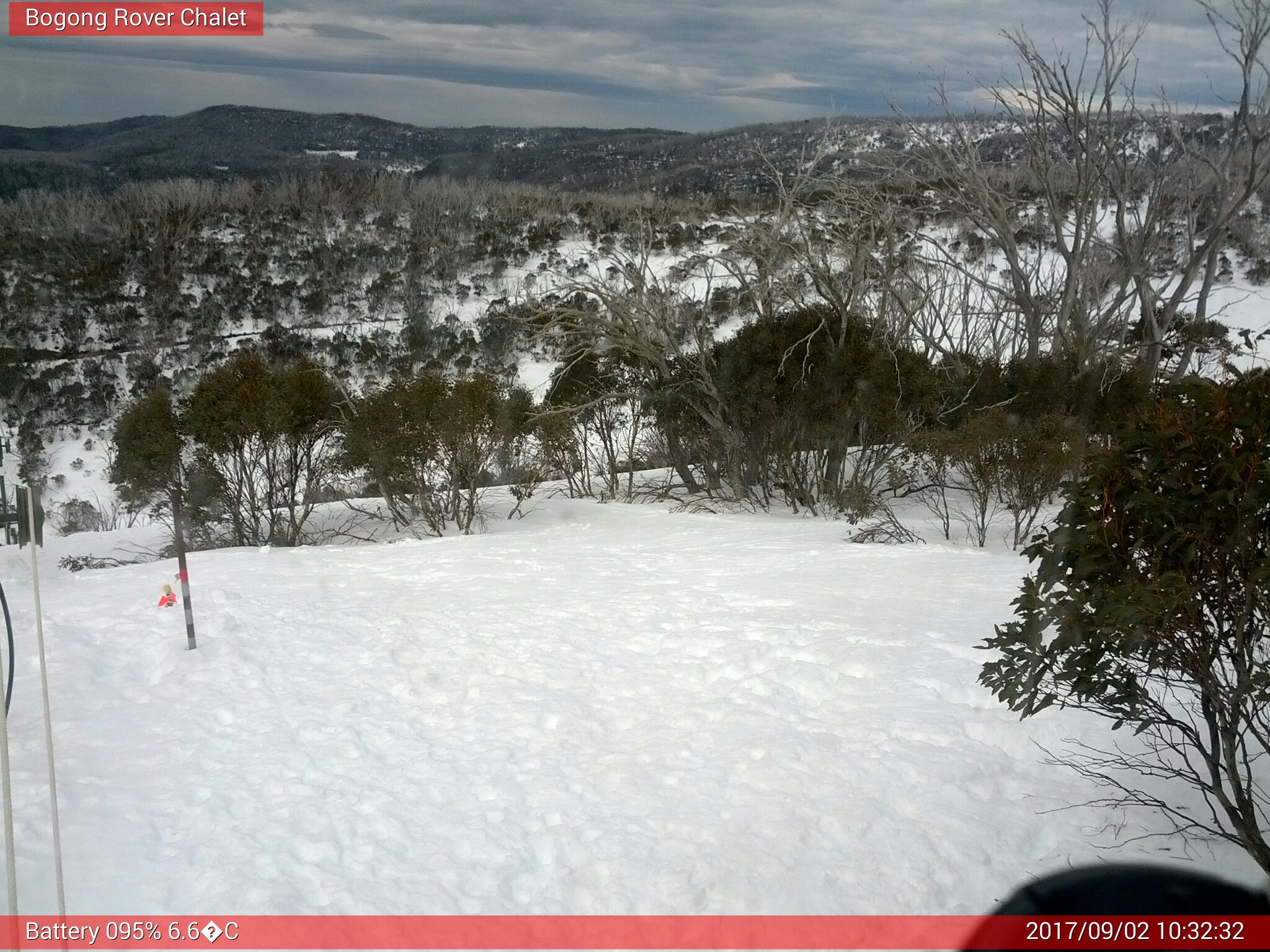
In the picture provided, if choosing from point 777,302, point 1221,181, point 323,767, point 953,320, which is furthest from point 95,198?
point 1221,181

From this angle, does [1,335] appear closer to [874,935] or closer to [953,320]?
[874,935]

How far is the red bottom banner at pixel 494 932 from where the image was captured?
2.16 metres

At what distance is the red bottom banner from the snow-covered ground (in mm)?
57

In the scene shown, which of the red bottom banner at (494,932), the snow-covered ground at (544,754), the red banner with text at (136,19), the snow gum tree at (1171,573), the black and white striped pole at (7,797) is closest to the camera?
the black and white striped pole at (7,797)

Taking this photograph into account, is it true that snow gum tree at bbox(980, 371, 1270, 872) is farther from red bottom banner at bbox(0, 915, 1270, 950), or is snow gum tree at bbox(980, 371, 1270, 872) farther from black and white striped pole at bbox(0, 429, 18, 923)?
black and white striped pole at bbox(0, 429, 18, 923)

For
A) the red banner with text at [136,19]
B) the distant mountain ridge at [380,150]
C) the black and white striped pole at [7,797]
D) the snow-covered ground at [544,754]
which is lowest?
the snow-covered ground at [544,754]

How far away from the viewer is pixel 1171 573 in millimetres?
2002

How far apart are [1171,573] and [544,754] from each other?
2.24m

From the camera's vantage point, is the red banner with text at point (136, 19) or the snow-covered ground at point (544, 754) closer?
the snow-covered ground at point (544, 754)

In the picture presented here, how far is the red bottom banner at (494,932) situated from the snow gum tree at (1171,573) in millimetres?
672

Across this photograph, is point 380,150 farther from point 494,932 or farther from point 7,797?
point 494,932

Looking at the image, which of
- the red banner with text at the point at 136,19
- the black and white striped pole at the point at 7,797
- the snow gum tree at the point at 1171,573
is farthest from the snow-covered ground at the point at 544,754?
the red banner with text at the point at 136,19

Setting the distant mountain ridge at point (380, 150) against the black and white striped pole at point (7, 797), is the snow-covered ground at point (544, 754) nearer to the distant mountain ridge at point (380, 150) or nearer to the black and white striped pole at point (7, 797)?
the black and white striped pole at point (7, 797)

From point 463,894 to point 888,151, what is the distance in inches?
482
